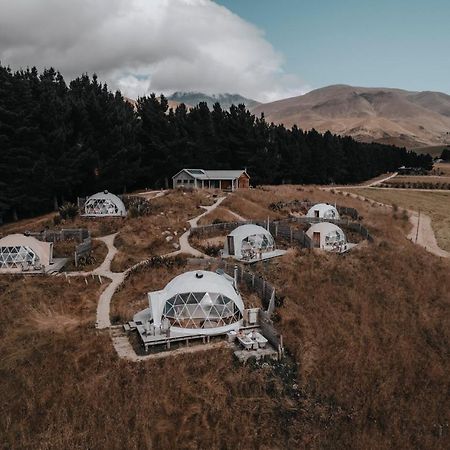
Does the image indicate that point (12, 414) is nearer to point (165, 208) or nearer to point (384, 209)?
point (165, 208)

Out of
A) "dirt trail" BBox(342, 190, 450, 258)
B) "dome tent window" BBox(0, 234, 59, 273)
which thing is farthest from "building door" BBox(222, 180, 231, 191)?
"dome tent window" BBox(0, 234, 59, 273)

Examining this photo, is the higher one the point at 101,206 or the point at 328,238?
the point at 101,206

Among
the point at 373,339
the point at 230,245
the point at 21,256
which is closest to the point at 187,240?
the point at 230,245

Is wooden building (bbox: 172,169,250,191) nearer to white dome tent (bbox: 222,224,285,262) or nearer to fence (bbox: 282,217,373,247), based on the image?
fence (bbox: 282,217,373,247)

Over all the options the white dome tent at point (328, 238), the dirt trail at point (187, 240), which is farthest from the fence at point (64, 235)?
the white dome tent at point (328, 238)

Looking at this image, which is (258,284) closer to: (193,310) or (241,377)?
(193,310)

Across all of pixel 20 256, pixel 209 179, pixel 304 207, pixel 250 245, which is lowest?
pixel 304 207

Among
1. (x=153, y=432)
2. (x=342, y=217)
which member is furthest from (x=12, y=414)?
(x=342, y=217)
